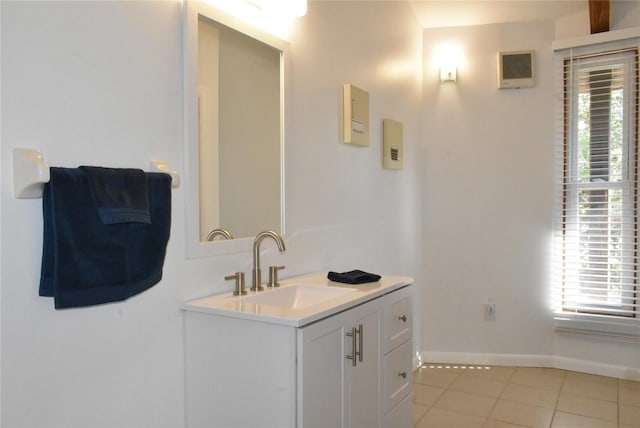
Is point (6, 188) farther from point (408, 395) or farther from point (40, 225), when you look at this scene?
point (408, 395)

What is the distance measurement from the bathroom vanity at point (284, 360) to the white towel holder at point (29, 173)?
584mm

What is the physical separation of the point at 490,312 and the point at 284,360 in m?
2.58

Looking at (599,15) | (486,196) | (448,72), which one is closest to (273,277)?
(486,196)

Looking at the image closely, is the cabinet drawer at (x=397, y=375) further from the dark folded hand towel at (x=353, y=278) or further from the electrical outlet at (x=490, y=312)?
the electrical outlet at (x=490, y=312)

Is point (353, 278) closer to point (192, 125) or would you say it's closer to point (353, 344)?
point (353, 344)

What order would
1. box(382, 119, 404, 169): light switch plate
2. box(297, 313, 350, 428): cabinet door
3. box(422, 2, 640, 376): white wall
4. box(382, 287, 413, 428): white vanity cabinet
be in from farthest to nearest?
box(422, 2, 640, 376): white wall, box(382, 119, 404, 169): light switch plate, box(382, 287, 413, 428): white vanity cabinet, box(297, 313, 350, 428): cabinet door

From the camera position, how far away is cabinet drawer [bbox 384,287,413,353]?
189 cm

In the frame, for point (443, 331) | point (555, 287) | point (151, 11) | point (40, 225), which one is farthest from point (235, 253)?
point (555, 287)

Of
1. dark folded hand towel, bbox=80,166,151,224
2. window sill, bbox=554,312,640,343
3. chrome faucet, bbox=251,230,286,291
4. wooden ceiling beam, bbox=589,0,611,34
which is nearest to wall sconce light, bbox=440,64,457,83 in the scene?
wooden ceiling beam, bbox=589,0,611,34

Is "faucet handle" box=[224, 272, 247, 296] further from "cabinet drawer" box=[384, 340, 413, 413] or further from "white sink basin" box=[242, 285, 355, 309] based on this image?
"cabinet drawer" box=[384, 340, 413, 413]

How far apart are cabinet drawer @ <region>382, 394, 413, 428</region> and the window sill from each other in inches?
69.8

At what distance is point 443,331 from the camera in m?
3.61

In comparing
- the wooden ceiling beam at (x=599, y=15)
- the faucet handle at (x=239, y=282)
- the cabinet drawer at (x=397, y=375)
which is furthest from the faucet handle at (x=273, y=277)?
the wooden ceiling beam at (x=599, y=15)

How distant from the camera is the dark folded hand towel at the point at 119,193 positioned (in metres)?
1.15
